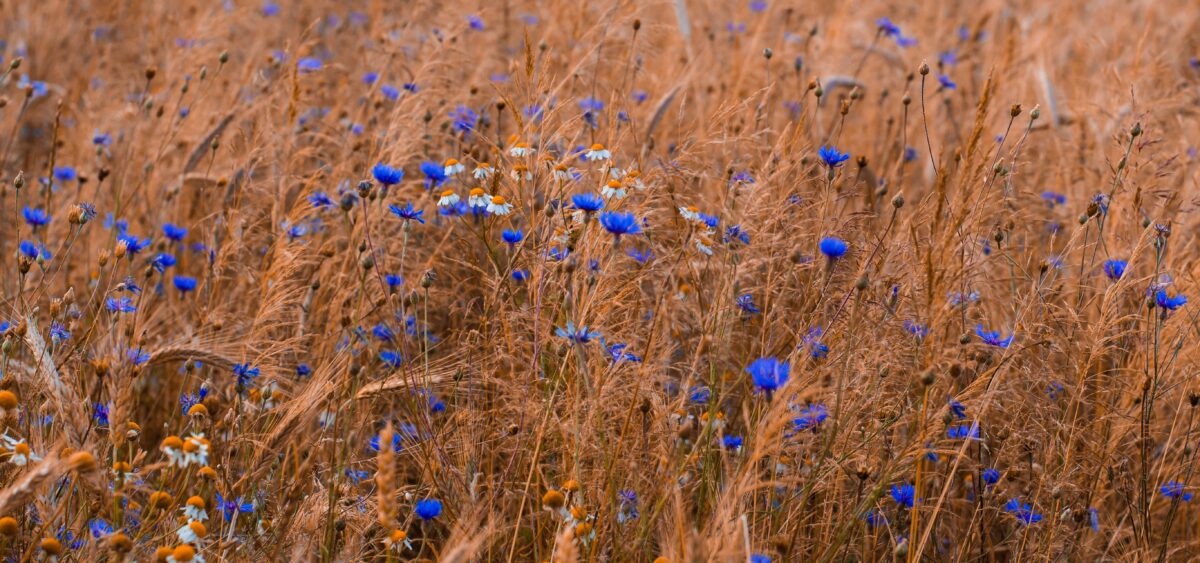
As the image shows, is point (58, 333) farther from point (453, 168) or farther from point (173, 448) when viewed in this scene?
point (453, 168)

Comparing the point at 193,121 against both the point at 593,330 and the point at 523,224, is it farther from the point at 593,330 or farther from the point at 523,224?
the point at 593,330

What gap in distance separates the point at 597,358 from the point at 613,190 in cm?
38

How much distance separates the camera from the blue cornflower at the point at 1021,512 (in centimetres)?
196

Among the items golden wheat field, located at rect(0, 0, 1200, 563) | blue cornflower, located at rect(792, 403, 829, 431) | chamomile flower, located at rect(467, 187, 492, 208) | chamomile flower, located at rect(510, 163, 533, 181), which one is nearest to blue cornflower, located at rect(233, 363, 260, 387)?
golden wheat field, located at rect(0, 0, 1200, 563)

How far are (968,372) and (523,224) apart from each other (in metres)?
1.33

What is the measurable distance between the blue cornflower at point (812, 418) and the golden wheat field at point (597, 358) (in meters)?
0.03

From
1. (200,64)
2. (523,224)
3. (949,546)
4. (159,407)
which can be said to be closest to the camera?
(949,546)

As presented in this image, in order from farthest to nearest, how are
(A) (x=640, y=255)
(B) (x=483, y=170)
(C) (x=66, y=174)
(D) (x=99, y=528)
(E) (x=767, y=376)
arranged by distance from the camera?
(C) (x=66, y=174), (A) (x=640, y=255), (B) (x=483, y=170), (D) (x=99, y=528), (E) (x=767, y=376)

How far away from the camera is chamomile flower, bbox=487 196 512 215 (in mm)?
2094

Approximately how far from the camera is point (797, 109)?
152 inches

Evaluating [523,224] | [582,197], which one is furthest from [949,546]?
[523,224]

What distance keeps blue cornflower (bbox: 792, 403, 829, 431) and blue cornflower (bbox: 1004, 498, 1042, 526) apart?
0.39 m

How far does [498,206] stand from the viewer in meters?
2.12

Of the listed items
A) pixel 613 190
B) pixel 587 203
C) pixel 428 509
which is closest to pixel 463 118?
pixel 613 190
